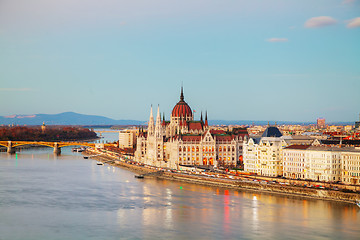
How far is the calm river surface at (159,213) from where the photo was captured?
3390 centimetres

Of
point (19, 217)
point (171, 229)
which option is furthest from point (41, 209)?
point (171, 229)

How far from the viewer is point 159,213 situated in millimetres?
39562

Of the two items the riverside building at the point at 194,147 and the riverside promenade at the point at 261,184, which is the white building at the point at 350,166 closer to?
the riverside promenade at the point at 261,184

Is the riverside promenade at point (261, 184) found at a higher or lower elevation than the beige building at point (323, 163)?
lower

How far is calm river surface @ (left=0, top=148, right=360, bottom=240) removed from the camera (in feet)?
111

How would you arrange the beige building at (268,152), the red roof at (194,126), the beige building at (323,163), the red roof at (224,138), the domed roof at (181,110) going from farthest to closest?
1. the domed roof at (181,110)
2. the red roof at (194,126)
3. the red roof at (224,138)
4. the beige building at (268,152)
5. the beige building at (323,163)

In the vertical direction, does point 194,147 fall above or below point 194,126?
below

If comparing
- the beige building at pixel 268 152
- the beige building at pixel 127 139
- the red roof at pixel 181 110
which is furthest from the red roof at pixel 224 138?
the beige building at pixel 127 139

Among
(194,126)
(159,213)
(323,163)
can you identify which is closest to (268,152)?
(323,163)

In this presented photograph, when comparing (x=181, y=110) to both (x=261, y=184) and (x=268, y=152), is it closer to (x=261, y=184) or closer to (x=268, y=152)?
(x=268, y=152)

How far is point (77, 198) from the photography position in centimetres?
4634

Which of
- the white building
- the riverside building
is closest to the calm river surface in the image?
the white building

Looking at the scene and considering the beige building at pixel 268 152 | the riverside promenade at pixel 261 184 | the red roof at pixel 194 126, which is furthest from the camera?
the red roof at pixel 194 126

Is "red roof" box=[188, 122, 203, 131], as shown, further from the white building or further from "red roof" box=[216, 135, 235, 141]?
the white building
